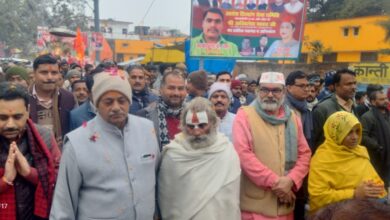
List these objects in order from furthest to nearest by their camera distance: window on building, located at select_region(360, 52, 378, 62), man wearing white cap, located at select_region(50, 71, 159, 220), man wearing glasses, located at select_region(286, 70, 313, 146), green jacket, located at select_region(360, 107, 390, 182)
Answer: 1. window on building, located at select_region(360, 52, 378, 62)
2. green jacket, located at select_region(360, 107, 390, 182)
3. man wearing glasses, located at select_region(286, 70, 313, 146)
4. man wearing white cap, located at select_region(50, 71, 159, 220)

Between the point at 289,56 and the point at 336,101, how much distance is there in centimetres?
709

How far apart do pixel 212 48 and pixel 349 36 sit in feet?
71.7

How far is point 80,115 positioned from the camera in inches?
163

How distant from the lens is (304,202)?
4.27 m

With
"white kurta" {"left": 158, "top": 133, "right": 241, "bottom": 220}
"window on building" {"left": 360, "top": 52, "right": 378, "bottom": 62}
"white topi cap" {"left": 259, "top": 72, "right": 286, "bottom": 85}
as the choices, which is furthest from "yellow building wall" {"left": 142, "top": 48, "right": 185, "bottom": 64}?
"window on building" {"left": 360, "top": 52, "right": 378, "bottom": 62}

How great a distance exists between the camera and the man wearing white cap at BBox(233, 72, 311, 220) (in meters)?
3.47

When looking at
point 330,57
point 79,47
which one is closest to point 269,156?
point 79,47

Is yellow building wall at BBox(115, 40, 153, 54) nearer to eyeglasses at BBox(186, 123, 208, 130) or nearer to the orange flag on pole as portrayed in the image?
the orange flag on pole

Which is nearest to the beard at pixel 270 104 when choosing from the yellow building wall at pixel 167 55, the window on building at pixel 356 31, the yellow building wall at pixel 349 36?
the yellow building wall at pixel 167 55

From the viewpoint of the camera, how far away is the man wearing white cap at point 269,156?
347 centimetres

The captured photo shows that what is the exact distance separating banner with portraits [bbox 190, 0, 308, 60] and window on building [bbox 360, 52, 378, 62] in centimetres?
1853

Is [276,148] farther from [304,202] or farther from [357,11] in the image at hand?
[357,11]

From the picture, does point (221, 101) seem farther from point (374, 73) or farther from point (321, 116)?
point (374, 73)

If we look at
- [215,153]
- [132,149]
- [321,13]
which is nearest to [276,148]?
[215,153]
